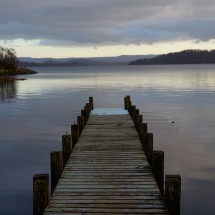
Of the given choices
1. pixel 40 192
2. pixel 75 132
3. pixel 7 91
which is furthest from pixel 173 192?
pixel 7 91

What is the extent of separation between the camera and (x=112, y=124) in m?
19.5

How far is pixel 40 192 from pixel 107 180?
8.74 ft

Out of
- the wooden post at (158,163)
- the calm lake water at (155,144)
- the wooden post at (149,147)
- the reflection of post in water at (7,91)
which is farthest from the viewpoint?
the reflection of post in water at (7,91)

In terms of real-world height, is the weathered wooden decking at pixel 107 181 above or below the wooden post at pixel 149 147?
below

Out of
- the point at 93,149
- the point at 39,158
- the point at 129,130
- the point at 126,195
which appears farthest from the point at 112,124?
the point at 126,195

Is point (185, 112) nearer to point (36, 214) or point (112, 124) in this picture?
point (112, 124)

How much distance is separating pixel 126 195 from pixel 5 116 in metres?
29.0

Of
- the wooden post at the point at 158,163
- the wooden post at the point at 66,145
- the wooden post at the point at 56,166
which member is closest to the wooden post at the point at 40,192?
the wooden post at the point at 56,166

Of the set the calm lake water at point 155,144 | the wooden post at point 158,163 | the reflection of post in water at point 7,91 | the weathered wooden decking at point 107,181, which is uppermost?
the wooden post at point 158,163

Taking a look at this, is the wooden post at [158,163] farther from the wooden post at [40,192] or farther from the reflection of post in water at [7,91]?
the reflection of post in water at [7,91]

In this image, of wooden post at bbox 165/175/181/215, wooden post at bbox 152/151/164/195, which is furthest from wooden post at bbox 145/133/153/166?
wooden post at bbox 165/175/181/215

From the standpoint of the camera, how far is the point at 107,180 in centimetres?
1039

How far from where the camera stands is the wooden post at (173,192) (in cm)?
802

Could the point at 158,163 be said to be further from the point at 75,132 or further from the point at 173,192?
the point at 75,132
